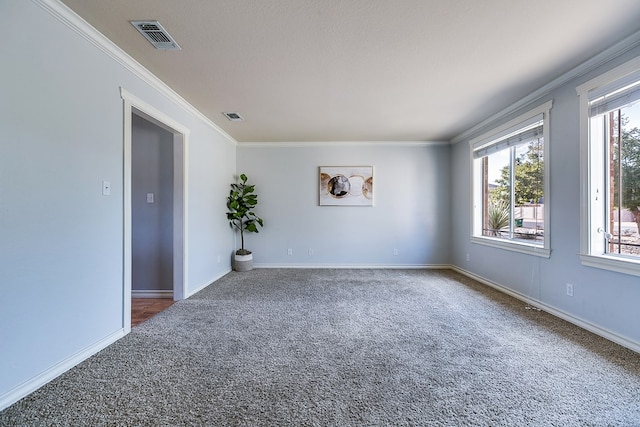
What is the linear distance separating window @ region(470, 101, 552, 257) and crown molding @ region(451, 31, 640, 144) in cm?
14

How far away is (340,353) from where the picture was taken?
2045 mm

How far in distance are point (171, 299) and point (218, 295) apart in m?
0.58

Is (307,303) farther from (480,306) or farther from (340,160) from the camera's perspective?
(340,160)

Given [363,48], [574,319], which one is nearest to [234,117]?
[363,48]

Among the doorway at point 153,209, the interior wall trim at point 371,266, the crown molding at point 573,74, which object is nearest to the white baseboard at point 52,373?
the doorway at point 153,209

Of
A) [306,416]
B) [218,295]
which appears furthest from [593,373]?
[218,295]

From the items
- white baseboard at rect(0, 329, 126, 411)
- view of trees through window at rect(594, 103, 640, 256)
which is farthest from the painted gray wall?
view of trees through window at rect(594, 103, 640, 256)

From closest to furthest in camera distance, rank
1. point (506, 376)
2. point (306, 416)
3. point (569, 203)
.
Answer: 1. point (306, 416)
2. point (506, 376)
3. point (569, 203)

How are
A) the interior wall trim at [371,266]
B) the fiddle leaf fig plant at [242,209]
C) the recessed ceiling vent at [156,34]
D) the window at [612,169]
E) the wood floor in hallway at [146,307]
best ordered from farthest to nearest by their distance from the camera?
1. the interior wall trim at [371,266]
2. the fiddle leaf fig plant at [242,209]
3. the wood floor in hallway at [146,307]
4. the window at [612,169]
5. the recessed ceiling vent at [156,34]

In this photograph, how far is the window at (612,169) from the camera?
7.17 feet

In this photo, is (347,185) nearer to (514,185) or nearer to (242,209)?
(242,209)

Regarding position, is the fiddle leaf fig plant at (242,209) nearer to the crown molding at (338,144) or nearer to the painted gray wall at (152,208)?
the crown molding at (338,144)

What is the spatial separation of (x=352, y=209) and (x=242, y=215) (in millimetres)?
2051

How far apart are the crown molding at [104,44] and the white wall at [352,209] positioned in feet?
7.41
